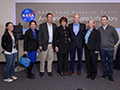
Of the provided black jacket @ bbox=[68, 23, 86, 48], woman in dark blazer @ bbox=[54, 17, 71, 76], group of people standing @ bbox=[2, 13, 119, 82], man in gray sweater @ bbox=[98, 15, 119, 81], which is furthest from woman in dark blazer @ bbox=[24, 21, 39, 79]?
man in gray sweater @ bbox=[98, 15, 119, 81]

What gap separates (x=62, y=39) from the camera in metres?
2.95

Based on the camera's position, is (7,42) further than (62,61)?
No

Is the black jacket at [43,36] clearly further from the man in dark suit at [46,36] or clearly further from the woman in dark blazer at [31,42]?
the woman in dark blazer at [31,42]

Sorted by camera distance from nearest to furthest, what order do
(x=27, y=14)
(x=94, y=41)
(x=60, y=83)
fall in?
(x=60, y=83) → (x=94, y=41) → (x=27, y=14)

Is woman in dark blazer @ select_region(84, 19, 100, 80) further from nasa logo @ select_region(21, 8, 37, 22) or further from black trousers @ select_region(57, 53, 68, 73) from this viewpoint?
nasa logo @ select_region(21, 8, 37, 22)

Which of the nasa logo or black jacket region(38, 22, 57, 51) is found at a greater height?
the nasa logo

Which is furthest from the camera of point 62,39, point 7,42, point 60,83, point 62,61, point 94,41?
point 62,61

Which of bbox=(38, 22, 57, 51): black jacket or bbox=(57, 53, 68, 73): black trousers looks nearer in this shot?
bbox=(38, 22, 57, 51): black jacket

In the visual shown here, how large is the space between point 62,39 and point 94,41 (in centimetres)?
74

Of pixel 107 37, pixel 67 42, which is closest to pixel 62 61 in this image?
pixel 67 42

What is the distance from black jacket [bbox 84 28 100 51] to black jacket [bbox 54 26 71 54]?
1.65 ft

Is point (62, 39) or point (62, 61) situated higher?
point (62, 39)

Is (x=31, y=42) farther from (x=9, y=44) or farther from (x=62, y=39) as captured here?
(x=62, y=39)

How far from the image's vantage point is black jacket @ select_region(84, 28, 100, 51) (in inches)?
109
